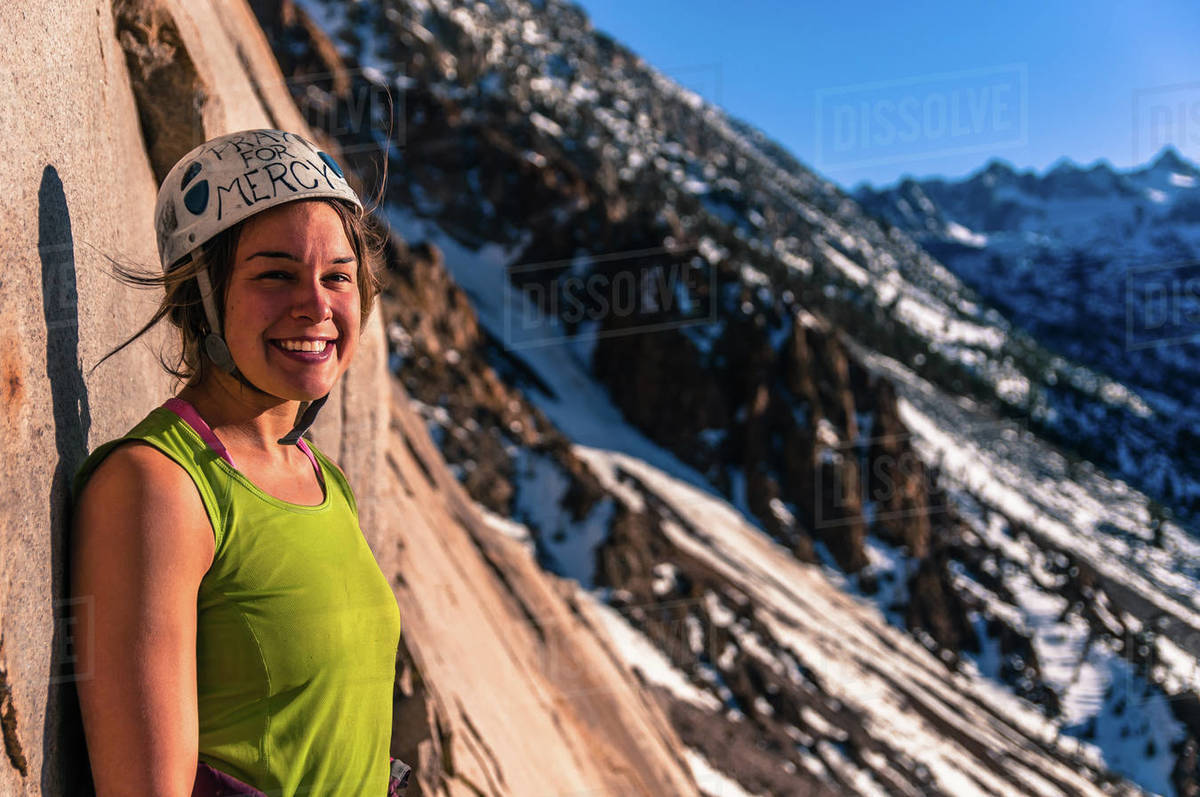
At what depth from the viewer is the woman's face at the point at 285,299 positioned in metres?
2.00

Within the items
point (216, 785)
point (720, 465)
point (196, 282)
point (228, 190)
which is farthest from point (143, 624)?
point (720, 465)

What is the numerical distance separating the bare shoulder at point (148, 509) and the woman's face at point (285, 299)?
0.38m

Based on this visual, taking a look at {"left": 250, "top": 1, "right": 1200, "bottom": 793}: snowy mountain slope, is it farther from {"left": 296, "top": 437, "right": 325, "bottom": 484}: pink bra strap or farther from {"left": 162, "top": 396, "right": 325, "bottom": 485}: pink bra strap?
{"left": 162, "top": 396, "right": 325, "bottom": 485}: pink bra strap

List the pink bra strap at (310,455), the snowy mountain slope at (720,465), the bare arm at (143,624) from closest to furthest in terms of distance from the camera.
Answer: the bare arm at (143,624) < the pink bra strap at (310,455) < the snowy mountain slope at (720,465)

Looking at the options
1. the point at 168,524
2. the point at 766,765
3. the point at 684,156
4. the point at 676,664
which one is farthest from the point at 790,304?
the point at 684,156

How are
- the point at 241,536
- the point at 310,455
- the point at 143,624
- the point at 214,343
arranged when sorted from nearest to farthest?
the point at 143,624 → the point at 241,536 → the point at 214,343 → the point at 310,455

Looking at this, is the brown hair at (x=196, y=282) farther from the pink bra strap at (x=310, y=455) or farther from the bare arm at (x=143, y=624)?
the bare arm at (x=143, y=624)

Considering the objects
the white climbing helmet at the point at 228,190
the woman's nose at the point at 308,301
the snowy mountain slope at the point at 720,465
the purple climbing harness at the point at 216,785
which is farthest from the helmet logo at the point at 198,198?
the snowy mountain slope at the point at 720,465

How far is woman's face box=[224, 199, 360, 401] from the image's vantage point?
2002mm

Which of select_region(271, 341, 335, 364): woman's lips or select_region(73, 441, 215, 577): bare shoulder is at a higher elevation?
select_region(271, 341, 335, 364): woman's lips

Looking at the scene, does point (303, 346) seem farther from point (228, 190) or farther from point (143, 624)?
point (143, 624)

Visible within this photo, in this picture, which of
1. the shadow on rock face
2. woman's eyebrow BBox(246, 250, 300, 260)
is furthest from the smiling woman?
the shadow on rock face

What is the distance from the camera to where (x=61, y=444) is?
2059 millimetres

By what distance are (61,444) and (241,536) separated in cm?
62
